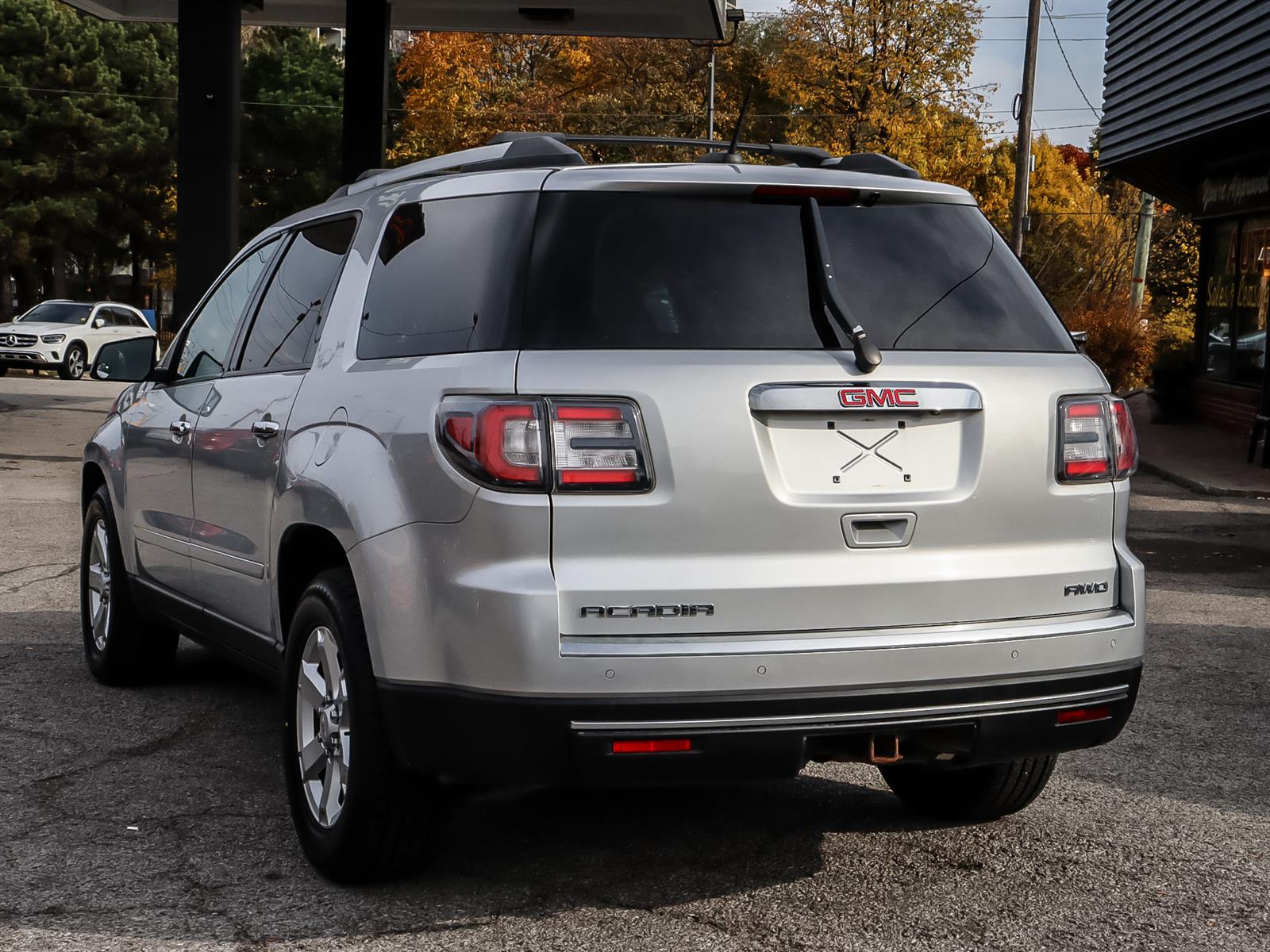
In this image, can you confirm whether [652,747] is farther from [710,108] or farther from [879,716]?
[710,108]

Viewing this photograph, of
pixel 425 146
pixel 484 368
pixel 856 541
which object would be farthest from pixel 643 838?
pixel 425 146

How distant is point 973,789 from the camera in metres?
4.83

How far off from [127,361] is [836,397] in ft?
11.9

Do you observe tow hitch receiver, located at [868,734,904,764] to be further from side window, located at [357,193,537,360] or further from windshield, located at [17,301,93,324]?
windshield, located at [17,301,93,324]

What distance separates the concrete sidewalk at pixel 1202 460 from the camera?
53.5 feet

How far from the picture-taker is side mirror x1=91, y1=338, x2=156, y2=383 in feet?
20.7

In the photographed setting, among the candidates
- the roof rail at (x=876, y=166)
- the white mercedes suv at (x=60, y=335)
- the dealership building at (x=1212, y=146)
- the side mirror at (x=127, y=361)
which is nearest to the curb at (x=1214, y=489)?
the dealership building at (x=1212, y=146)

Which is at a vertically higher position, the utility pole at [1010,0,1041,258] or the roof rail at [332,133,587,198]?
the utility pole at [1010,0,1041,258]

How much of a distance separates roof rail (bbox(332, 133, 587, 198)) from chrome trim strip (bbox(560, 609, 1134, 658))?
1.28 m

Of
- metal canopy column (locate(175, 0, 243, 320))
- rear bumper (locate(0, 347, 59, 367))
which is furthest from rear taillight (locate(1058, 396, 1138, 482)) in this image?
rear bumper (locate(0, 347, 59, 367))

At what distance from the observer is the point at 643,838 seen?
15.4 feet

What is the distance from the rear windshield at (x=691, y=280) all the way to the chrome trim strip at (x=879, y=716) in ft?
2.90

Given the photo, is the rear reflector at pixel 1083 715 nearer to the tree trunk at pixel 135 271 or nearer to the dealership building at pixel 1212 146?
the dealership building at pixel 1212 146

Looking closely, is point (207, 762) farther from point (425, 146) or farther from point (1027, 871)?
point (425, 146)
